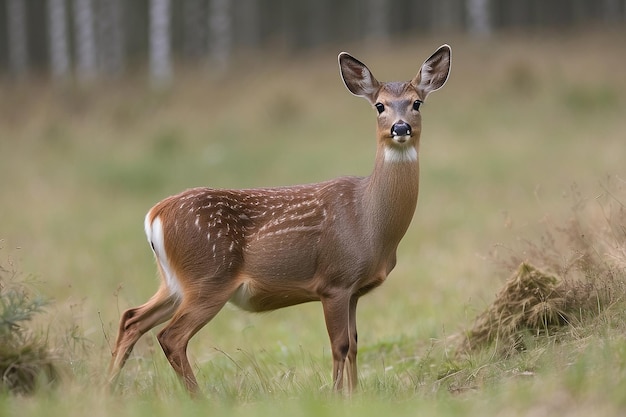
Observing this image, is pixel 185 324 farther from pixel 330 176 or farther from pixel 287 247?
pixel 330 176

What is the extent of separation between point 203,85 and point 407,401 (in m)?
23.6

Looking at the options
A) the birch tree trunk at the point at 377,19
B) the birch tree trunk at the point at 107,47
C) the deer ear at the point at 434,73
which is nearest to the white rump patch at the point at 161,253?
the deer ear at the point at 434,73

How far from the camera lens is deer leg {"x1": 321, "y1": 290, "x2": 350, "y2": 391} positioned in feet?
18.4

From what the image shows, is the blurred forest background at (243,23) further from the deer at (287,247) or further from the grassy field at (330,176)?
the deer at (287,247)

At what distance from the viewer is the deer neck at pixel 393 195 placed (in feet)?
19.2

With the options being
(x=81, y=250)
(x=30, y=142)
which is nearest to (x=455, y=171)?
(x=81, y=250)

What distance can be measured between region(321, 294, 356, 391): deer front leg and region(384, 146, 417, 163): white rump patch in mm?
892

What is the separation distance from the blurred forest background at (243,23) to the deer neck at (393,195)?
27.8m

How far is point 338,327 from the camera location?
5.67 meters

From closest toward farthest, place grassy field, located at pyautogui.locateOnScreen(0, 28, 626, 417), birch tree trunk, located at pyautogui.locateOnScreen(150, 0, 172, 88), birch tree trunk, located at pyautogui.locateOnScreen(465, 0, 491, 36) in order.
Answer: grassy field, located at pyautogui.locateOnScreen(0, 28, 626, 417)
birch tree trunk, located at pyautogui.locateOnScreen(150, 0, 172, 88)
birch tree trunk, located at pyautogui.locateOnScreen(465, 0, 491, 36)

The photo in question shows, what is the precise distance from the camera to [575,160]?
16156 mm

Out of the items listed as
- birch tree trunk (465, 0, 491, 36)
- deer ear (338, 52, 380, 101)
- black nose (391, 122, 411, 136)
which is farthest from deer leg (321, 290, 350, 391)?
birch tree trunk (465, 0, 491, 36)

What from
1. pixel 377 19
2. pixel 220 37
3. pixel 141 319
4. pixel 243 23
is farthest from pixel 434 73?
pixel 243 23

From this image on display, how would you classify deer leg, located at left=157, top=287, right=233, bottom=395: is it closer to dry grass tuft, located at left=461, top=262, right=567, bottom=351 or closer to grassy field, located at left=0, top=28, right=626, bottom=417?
grassy field, located at left=0, top=28, right=626, bottom=417
